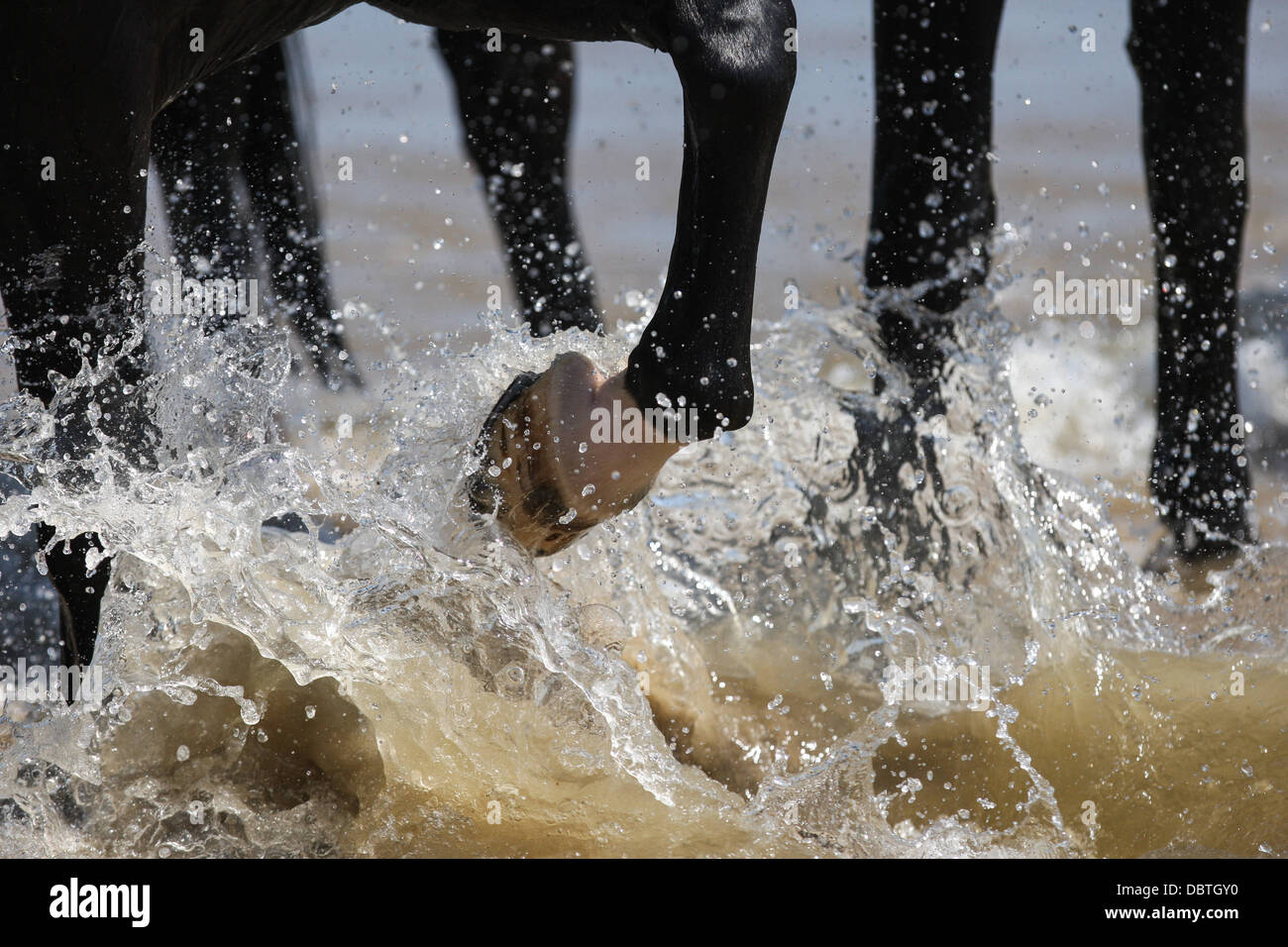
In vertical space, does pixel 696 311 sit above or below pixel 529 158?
below

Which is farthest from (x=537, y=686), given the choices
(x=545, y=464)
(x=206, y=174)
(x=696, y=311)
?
(x=206, y=174)

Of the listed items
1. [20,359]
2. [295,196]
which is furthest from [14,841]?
[295,196]

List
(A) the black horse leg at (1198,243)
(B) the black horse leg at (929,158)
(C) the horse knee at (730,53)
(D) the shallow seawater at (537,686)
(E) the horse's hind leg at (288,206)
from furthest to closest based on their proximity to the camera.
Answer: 1. (E) the horse's hind leg at (288,206)
2. (A) the black horse leg at (1198,243)
3. (B) the black horse leg at (929,158)
4. (D) the shallow seawater at (537,686)
5. (C) the horse knee at (730,53)

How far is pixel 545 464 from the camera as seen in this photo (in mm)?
839

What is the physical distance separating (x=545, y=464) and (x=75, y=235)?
Result: 0.99ft

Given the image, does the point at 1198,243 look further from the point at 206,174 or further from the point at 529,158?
the point at 206,174

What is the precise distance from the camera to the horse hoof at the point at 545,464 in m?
0.83

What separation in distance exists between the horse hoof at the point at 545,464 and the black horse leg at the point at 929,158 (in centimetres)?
68

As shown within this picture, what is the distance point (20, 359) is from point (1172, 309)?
119 cm

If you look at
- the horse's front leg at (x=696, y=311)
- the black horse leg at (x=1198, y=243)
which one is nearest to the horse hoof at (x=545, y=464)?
the horse's front leg at (x=696, y=311)

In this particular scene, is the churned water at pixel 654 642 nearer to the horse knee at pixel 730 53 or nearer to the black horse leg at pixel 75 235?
the black horse leg at pixel 75 235

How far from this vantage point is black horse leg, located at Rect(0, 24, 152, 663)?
0.79 meters

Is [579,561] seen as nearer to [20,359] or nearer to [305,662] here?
[305,662]

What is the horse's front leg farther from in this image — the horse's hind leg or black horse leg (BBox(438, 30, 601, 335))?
the horse's hind leg
